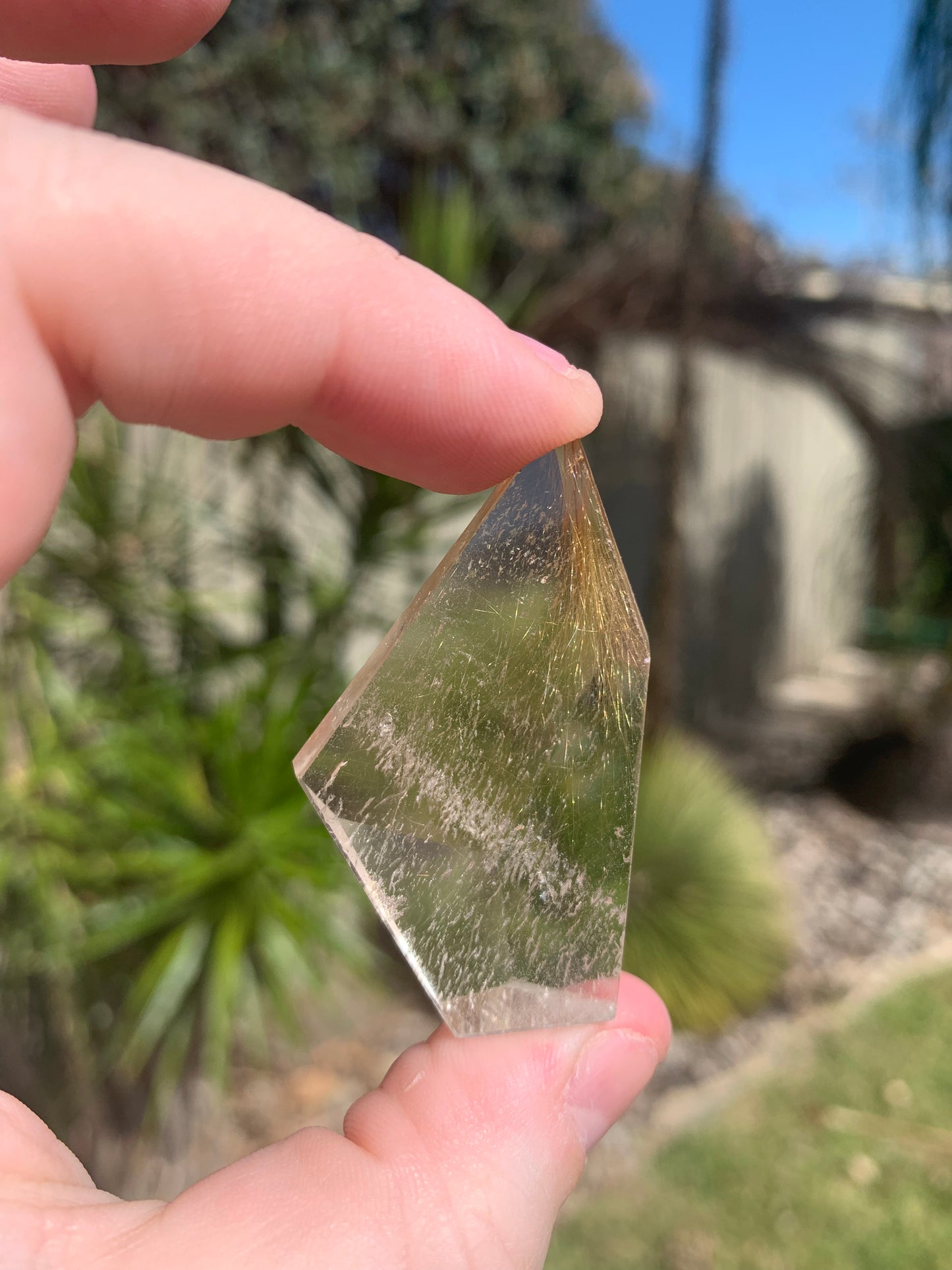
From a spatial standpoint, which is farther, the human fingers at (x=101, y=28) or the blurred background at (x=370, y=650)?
the blurred background at (x=370, y=650)

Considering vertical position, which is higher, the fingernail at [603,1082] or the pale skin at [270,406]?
the pale skin at [270,406]

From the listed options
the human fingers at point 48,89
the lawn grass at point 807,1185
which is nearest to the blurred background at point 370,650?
the lawn grass at point 807,1185

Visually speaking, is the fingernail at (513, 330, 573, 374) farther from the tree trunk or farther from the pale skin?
Answer: the tree trunk

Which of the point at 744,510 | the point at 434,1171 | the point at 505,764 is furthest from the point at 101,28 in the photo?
the point at 744,510

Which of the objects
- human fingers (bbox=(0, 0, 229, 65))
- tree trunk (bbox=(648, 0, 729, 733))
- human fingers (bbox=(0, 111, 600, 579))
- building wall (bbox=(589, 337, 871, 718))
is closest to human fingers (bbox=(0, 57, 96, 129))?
human fingers (bbox=(0, 0, 229, 65))

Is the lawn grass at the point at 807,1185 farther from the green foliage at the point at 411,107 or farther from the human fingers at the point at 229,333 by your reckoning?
the green foliage at the point at 411,107

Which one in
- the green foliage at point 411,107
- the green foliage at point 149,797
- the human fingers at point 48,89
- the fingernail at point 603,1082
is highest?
the green foliage at point 411,107
